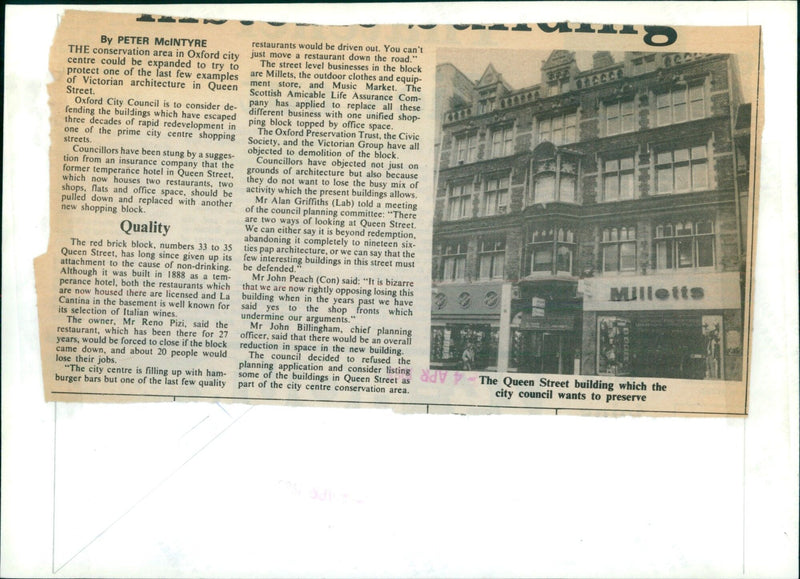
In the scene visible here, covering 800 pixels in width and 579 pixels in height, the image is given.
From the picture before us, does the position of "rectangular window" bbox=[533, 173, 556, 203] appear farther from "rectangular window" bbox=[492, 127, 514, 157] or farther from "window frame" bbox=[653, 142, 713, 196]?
"window frame" bbox=[653, 142, 713, 196]

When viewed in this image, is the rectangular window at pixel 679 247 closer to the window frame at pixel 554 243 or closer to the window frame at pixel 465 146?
the window frame at pixel 554 243

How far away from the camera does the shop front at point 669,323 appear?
4.48 ft

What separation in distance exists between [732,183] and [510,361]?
0.65 m

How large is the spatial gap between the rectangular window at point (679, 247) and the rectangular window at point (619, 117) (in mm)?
240

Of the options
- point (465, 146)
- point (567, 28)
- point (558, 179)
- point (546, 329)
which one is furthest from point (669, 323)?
point (567, 28)

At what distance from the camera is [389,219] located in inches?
54.7

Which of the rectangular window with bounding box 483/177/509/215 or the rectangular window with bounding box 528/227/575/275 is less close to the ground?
the rectangular window with bounding box 483/177/509/215

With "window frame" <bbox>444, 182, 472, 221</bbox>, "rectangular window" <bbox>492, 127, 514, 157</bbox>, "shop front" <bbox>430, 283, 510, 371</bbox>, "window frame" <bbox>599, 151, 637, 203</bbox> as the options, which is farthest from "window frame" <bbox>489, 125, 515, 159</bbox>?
"shop front" <bbox>430, 283, 510, 371</bbox>

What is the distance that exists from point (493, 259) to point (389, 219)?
0.85 ft

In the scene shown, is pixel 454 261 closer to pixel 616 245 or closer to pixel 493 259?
pixel 493 259

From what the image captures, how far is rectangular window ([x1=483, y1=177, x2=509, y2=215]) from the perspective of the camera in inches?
54.5

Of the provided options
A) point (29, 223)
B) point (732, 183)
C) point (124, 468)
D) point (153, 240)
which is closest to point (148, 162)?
point (153, 240)

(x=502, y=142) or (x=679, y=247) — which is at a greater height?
(x=502, y=142)

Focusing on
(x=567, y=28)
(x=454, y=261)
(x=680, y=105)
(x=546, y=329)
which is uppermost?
(x=567, y=28)
